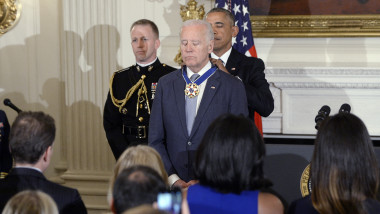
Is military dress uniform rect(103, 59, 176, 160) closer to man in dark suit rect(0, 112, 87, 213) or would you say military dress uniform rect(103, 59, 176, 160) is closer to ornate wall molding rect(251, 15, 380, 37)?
ornate wall molding rect(251, 15, 380, 37)

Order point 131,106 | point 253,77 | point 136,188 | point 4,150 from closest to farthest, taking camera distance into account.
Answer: point 136,188, point 253,77, point 131,106, point 4,150

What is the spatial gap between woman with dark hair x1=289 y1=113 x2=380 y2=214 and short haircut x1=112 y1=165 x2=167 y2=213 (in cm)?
74

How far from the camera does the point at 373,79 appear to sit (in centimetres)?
617

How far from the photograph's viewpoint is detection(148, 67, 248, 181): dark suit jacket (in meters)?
4.09

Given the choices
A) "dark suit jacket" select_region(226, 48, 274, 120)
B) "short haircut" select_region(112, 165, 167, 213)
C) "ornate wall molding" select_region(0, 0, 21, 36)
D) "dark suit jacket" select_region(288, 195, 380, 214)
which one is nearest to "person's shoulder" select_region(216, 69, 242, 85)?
"dark suit jacket" select_region(226, 48, 274, 120)

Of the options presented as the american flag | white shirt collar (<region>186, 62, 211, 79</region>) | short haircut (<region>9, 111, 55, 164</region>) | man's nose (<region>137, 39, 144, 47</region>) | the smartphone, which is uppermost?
the american flag

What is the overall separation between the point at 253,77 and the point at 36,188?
6.86 feet

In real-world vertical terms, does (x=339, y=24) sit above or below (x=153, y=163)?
above

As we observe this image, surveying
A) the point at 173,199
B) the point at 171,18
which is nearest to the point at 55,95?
the point at 171,18

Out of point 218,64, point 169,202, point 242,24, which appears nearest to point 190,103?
point 218,64

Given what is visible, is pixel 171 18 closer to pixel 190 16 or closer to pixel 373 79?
pixel 190 16

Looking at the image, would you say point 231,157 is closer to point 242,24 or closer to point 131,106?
point 131,106

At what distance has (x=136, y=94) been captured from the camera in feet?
16.6

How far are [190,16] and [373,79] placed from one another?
1750 mm
